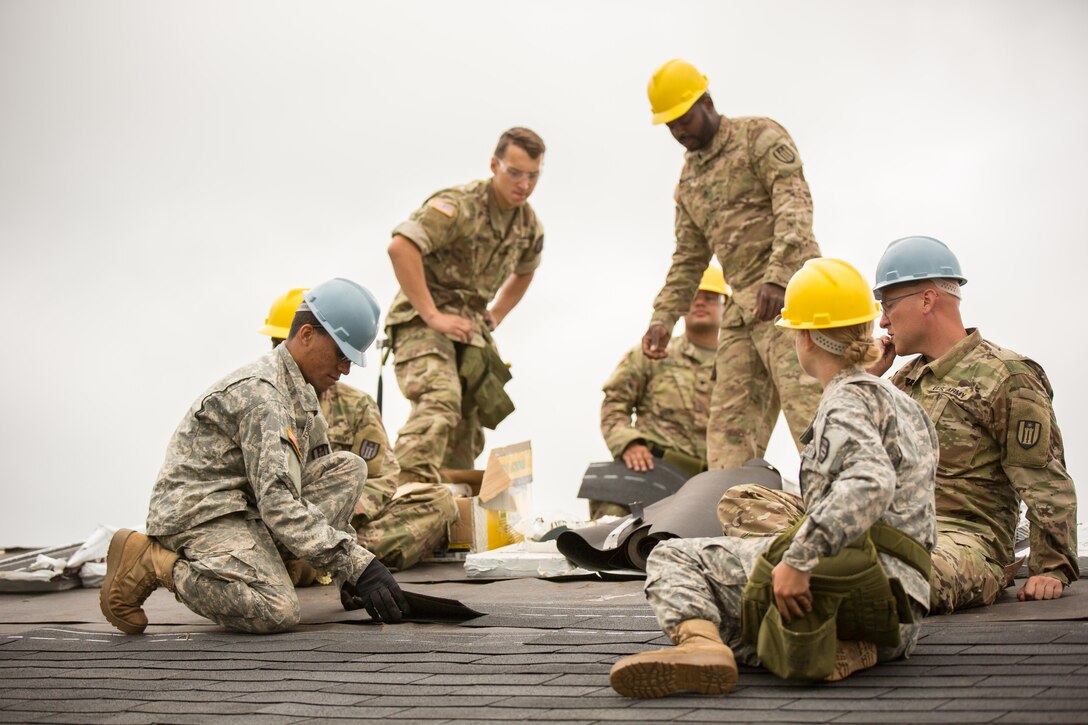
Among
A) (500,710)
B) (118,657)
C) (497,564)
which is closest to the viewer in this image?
(500,710)

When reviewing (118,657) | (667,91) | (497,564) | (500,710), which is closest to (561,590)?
(497,564)

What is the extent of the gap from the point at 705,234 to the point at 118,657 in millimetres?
3125

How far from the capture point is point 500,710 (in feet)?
7.03

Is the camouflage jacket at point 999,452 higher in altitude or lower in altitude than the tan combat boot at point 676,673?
higher

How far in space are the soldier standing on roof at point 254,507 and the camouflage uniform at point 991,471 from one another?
1527mm

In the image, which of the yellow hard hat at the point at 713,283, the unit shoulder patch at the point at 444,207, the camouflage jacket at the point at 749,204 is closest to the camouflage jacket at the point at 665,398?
the yellow hard hat at the point at 713,283

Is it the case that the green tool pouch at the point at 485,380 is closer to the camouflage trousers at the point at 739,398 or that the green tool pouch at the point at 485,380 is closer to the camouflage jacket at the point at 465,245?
the camouflage jacket at the point at 465,245

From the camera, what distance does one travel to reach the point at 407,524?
4590 millimetres

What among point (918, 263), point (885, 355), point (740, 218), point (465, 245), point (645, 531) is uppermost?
point (465, 245)

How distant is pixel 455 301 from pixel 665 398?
1185 millimetres

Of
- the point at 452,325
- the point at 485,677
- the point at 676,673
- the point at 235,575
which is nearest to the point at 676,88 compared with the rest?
the point at 452,325

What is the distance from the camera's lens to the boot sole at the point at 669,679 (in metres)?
2.14

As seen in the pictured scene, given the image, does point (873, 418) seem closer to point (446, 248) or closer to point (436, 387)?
point (436, 387)

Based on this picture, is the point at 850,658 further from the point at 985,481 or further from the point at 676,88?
the point at 676,88
